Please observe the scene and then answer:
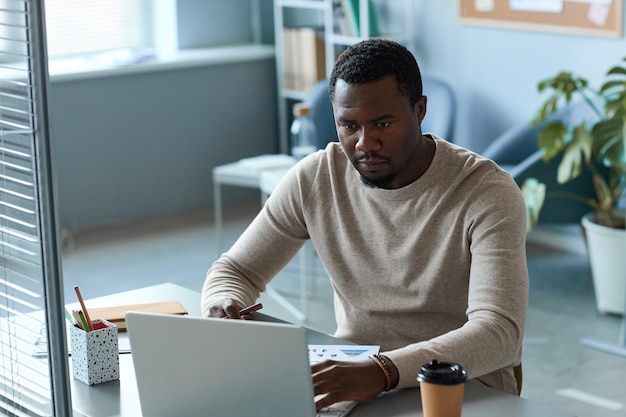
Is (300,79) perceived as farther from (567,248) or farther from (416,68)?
(416,68)

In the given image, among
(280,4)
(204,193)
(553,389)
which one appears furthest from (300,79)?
(553,389)

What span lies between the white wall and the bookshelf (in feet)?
0.55

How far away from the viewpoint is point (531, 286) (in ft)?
14.4

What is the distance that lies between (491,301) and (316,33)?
396 cm

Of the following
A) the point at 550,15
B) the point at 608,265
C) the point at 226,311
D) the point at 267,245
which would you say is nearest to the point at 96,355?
the point at 226,311

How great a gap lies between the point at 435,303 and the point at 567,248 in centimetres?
319

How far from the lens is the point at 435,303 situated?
6.33 feet

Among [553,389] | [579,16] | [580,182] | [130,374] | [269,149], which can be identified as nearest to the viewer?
[130,374]

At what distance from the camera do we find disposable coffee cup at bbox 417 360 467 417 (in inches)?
54.5

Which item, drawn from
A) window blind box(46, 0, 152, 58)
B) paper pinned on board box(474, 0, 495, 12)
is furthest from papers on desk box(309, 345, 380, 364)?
window blind box(46, 0, 152, 58)

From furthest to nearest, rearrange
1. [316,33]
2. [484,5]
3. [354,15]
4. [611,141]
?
1. [316,33]
2. [354,15]
3. [484,5]
4. [611,141]

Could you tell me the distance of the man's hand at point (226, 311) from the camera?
1.94 metres

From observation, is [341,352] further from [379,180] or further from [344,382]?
[379,180]

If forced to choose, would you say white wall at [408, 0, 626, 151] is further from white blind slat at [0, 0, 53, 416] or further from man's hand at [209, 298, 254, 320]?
white blind slat at [0, 0, 53, 416]
